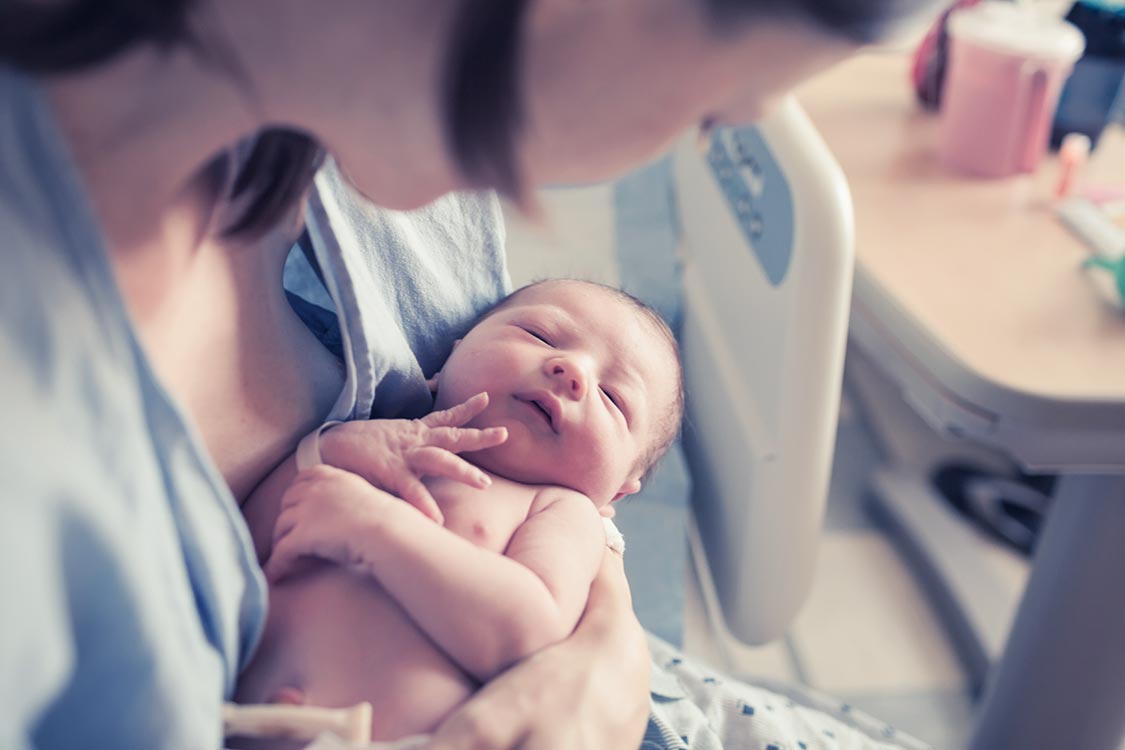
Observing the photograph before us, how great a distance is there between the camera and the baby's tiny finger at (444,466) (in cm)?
68

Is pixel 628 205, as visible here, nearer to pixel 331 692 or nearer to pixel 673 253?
pixel 673 253

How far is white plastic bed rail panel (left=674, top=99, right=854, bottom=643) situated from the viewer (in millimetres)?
958

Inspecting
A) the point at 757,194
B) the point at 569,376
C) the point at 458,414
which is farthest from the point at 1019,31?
the point at 458,414

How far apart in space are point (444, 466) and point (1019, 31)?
111cm

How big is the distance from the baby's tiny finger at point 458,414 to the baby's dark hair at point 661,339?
195 millimetres

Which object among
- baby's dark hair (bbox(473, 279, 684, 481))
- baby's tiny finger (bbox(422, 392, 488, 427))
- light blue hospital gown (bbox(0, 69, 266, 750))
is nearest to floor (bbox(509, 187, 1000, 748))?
baby's dark hair (bbox(473, 279, 684, 481))

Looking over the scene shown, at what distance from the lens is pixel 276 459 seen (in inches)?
28.4

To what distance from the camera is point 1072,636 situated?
1.27m

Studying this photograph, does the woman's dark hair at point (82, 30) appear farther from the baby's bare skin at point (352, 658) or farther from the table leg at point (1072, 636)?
the table leg at point (1072, 636)

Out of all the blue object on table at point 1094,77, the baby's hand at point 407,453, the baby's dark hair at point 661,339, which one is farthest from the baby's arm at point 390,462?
the blue object on table at point 1094,77

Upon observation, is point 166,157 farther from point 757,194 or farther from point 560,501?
point 757,194

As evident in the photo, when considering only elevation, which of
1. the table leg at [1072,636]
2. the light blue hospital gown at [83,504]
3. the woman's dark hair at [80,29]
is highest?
the woman's dark hair at [80,29]

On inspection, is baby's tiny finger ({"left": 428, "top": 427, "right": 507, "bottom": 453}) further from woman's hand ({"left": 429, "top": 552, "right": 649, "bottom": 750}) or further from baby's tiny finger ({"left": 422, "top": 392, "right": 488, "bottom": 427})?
woman's hand ({"left": 429, "top": 552, "right": 649, "bottom": 750})

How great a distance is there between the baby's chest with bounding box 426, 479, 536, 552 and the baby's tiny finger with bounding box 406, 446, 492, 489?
54 mm
